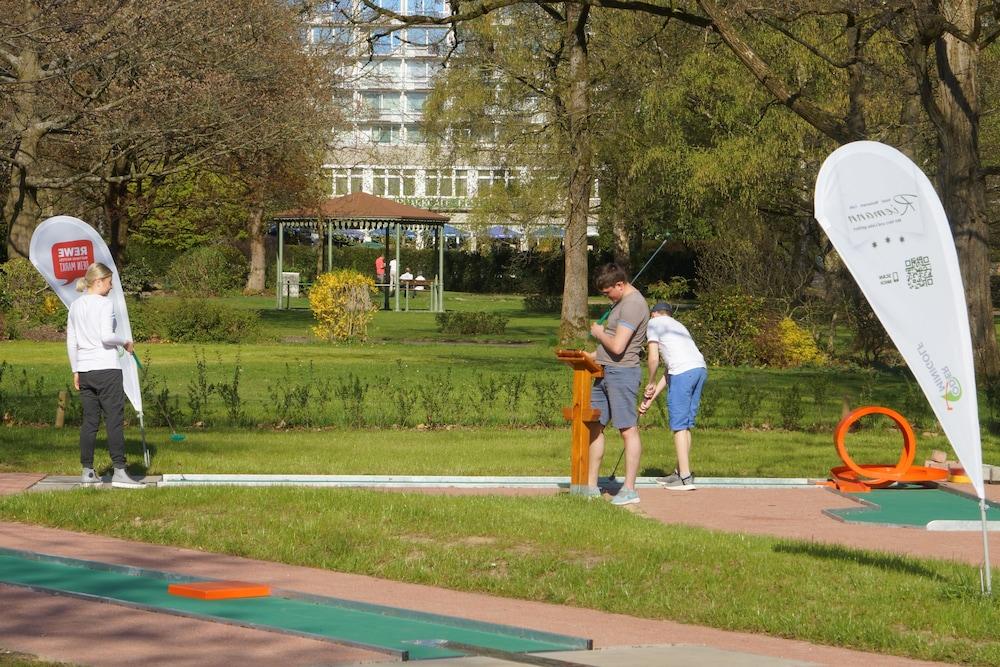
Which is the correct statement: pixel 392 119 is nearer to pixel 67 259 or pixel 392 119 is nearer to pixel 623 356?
pixel 67 259

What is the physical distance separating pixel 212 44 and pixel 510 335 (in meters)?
9.59

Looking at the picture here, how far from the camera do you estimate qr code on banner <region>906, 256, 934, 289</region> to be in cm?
755

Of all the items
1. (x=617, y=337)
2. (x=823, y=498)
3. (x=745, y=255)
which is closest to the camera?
(x=617, y=337)

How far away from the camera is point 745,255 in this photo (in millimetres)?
28359

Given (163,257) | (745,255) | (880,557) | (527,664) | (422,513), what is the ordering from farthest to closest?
1. (163,257)
2. (745,255)
3. (422,513)
4. (880,557)
5. (527,664)

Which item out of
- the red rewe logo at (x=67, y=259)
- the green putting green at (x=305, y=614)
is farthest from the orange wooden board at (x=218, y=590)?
the red rewe logo at (x=67, y=259)

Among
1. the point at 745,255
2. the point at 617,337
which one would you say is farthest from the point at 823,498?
the point at 745,255

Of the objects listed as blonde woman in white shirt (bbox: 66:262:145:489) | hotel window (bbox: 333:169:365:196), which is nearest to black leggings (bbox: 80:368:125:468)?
blonde woman in white shirt (bbox: 66:262:145:489)

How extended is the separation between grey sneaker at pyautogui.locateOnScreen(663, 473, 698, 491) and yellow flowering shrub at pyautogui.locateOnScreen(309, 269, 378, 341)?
18.4 m

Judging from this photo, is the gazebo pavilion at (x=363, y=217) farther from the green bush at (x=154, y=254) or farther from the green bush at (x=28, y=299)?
the green bush at (x=154, y=254)

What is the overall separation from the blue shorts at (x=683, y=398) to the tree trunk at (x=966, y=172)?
10562 mm

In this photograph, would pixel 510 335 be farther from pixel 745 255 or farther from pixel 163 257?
pixel 163 257

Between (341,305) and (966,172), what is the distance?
13758mm

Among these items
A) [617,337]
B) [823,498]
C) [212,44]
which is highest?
[212,44]
